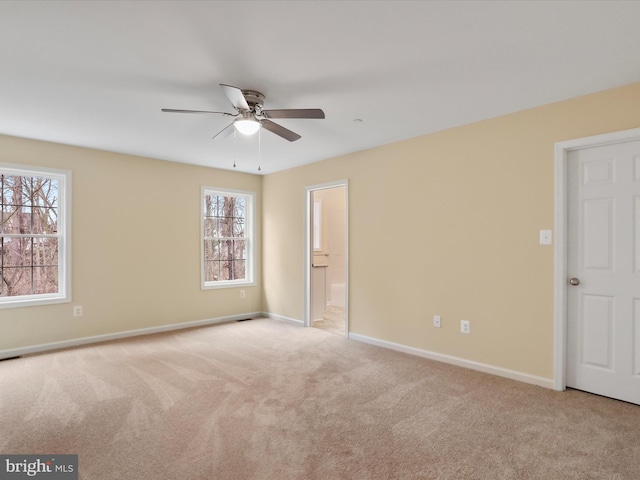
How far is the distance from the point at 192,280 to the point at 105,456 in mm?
3507

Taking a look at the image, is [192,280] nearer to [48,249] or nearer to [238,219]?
[238,219]

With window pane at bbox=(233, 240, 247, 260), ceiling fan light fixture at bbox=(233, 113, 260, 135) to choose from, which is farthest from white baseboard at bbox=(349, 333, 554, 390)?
ceiling fan light fixture at bbox=(233, 113, 260, 135)

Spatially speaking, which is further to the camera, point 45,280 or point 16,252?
point 45,280

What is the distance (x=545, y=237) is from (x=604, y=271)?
0.49m

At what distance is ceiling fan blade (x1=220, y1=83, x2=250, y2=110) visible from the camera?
2344mm

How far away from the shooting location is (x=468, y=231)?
144 inches

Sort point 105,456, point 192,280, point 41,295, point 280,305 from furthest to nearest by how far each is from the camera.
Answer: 1. point 280,305
2. point 192,280
3. point 41,295
4. point 105,456

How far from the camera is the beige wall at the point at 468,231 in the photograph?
3.14 m

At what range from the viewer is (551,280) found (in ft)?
10.2

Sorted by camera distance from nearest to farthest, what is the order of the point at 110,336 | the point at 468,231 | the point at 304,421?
the point at 304,421, the point at 468,231, the point at 110,336

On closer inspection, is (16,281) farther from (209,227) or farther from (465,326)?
(465,326)

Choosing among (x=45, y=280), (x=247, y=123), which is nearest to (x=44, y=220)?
(x=45, y=280)

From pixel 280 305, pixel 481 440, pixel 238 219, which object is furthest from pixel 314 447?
pixel 238 219

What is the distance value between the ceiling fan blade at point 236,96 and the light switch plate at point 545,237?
2687 millimetres
